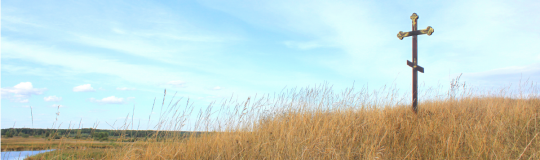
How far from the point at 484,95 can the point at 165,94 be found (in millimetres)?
9135

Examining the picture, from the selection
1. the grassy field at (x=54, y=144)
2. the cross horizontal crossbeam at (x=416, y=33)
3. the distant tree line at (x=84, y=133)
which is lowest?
the grassy field at (x=54, y=144)

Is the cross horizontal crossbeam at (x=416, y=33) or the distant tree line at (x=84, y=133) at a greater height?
the cross horizontal crossbeam at (x=416, y=33)

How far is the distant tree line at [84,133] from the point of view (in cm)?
432

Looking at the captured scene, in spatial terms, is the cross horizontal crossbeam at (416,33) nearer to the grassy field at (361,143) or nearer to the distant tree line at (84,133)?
the grassy field at (361,143)

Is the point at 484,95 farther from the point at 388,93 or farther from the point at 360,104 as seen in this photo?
the point at 360,104

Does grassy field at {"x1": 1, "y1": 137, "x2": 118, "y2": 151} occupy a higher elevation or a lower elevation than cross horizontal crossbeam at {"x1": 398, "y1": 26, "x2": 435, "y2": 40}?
lower

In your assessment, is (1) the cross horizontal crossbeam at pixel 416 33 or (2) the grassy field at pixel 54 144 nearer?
(2) the grassy field at pixel 54 144

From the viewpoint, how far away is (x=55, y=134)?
13.8 feet

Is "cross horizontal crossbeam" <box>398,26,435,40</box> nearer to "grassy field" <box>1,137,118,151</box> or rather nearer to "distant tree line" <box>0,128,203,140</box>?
"distant tree line" <box>0,128,203,140</box>

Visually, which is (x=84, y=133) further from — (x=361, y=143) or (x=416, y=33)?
(x=416, y=33)

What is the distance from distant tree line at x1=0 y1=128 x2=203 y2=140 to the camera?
4.32 meters

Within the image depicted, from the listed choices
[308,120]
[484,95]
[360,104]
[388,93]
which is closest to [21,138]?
[308,120]

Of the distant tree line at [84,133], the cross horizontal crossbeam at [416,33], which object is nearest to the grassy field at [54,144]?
the distant tree line at [84,133]

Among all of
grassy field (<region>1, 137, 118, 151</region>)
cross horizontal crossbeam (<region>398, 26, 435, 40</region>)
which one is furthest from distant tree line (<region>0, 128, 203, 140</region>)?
cross horizontal crossbeam (<region>398, 26, 435, 40</region>)
